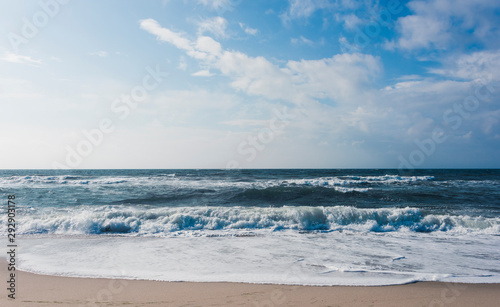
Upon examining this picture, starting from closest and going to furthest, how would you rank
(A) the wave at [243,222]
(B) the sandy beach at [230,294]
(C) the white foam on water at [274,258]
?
(B) the sandy beach at [230,294]
(C) the white foam on water at [274,258]
(A) the wave at [243,222]

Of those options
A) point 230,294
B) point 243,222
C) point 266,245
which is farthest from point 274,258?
point 243,222

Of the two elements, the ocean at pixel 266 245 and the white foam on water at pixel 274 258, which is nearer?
the white foam on water at pixel 274 258

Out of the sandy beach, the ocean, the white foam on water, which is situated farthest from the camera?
the ocean

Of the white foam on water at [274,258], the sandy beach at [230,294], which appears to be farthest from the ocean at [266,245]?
the sandy beach at [230,294]

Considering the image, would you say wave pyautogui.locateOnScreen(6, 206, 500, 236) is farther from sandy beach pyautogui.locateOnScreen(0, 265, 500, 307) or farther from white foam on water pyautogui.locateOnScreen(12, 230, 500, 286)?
sandy beach pyautogui.locateOnScreen(0, 265, 500, 307)

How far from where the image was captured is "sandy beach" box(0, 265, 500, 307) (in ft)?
13.8

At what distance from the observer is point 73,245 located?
7691mm

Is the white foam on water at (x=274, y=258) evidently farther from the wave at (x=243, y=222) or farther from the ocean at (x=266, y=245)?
the wave at (x=243, y=222)

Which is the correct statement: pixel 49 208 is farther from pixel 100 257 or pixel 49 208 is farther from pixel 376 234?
pixel 376 234

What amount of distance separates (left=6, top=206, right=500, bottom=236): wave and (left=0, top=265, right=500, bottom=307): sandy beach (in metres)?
4.54

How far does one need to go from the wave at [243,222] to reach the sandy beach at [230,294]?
179 inches

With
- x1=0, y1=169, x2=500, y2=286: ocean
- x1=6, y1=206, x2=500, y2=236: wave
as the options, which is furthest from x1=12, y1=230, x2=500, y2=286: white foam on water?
x1=6, y1=206, x2=500, y2=236: wave

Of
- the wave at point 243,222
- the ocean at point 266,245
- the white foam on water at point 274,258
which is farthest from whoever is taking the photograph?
the wave at point 243,222

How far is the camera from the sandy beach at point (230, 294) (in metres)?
4.21
